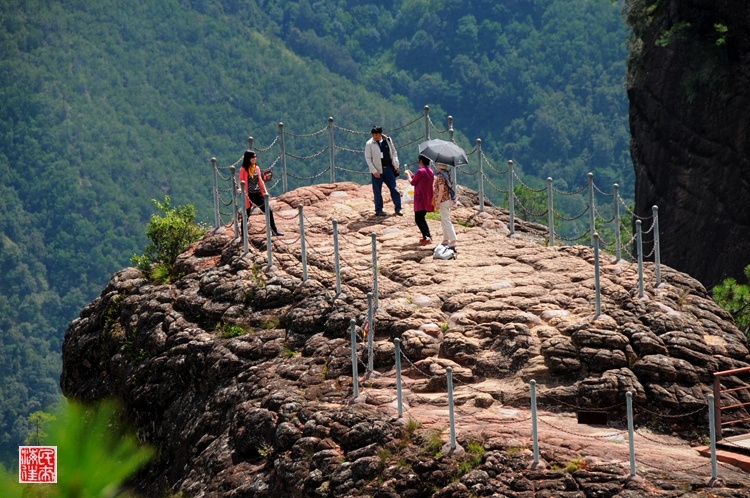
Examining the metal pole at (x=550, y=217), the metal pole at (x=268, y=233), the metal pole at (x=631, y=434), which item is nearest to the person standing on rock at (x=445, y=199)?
the metal pole at (x=550, y=217)

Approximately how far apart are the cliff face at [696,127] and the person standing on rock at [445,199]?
47.5ft

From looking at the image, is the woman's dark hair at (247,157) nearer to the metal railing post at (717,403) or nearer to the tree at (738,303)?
the metal railing post at (717,403)

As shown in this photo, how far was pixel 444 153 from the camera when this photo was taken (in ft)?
89.7

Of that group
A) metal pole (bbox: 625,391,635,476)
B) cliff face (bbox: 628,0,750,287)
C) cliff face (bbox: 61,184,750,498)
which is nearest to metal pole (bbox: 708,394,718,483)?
cliff face (bbox: 61,184,750,498)

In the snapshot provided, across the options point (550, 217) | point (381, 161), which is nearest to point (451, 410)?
point (550, 217)

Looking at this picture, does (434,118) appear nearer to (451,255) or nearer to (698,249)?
(698,249)

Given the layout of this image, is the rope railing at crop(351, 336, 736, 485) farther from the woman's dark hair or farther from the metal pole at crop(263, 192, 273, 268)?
the woman's dark hair

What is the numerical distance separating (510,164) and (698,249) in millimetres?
14556

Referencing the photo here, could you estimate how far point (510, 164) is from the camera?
1126 inches

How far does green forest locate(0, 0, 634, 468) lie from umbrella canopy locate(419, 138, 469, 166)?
8988 centimetres

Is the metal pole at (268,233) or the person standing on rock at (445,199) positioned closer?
the person standing on rock at (445,199)

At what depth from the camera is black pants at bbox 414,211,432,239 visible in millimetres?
27723

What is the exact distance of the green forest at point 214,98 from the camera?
128 meters

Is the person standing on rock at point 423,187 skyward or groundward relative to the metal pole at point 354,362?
skyward
